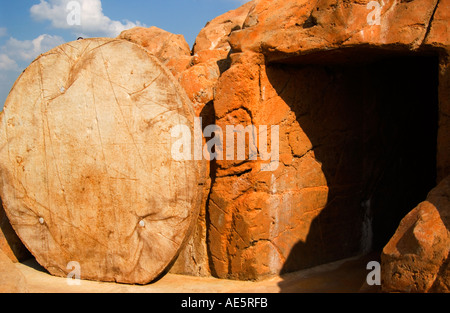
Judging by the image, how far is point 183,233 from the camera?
3.26 meters

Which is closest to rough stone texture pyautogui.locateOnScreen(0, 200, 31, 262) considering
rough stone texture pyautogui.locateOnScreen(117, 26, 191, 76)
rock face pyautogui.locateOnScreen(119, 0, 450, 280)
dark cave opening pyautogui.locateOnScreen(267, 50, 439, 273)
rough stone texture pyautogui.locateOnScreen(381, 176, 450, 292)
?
rock face pyautogui.locateOnScreen(119, 0, 450, 280)

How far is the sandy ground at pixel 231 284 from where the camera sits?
3123 millimetres

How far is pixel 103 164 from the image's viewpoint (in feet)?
10.9

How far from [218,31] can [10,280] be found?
303 centimetres

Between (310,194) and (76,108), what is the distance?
1874mm

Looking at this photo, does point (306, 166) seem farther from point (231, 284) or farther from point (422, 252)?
point (422, 252)

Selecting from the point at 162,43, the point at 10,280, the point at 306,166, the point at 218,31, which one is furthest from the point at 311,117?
the point at 10,280

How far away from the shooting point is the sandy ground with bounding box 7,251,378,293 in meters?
3.12

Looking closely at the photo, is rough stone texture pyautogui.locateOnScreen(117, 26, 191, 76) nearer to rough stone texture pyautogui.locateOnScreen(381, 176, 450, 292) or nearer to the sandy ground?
the sandy ground

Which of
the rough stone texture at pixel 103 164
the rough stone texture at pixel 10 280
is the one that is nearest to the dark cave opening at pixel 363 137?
the rough stone texture at pixel 103 164

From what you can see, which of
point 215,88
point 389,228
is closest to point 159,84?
point 215,88

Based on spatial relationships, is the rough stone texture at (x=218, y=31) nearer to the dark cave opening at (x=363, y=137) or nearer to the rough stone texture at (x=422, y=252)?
the dark cave opening at (x=363, y=137)

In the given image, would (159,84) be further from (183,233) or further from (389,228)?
(389,228)

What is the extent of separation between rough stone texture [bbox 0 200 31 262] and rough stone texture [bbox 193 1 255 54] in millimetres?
2283
